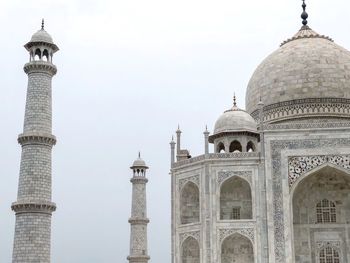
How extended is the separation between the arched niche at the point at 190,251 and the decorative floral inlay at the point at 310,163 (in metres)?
3.25

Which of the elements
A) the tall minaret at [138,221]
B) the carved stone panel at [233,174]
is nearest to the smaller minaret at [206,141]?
the carved stone panel at [233,174]

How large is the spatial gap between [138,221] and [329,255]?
860 cm

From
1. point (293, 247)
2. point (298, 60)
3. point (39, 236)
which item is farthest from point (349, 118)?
point (39, 236)

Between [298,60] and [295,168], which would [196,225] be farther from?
[298,60]

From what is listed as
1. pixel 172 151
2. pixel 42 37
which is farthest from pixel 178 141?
pixel 42 37

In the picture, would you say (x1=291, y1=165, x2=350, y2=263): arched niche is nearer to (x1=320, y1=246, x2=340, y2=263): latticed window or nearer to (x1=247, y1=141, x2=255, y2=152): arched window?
(x1=320, y1=246, x2=340, y2=263): latticed window

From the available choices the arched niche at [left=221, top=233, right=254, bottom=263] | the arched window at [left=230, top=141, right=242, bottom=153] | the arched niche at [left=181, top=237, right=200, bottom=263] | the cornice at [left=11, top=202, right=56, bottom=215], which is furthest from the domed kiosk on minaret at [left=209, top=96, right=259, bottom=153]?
the cornice at [left=11, top=202, right=56, bottom=215]

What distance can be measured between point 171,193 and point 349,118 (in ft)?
20.1

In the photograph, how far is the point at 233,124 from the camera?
19250mm

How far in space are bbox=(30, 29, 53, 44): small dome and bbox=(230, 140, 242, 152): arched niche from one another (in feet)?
20.2

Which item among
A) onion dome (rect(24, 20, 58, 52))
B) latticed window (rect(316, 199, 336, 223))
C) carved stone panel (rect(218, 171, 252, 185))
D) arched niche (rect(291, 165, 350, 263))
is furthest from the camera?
latticed window (rect(316, 199, 336, 223))

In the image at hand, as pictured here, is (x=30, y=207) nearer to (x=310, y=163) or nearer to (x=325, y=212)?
(x=310, y=163)

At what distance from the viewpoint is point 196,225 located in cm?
1792

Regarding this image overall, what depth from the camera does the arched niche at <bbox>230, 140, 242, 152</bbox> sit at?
762 inches
